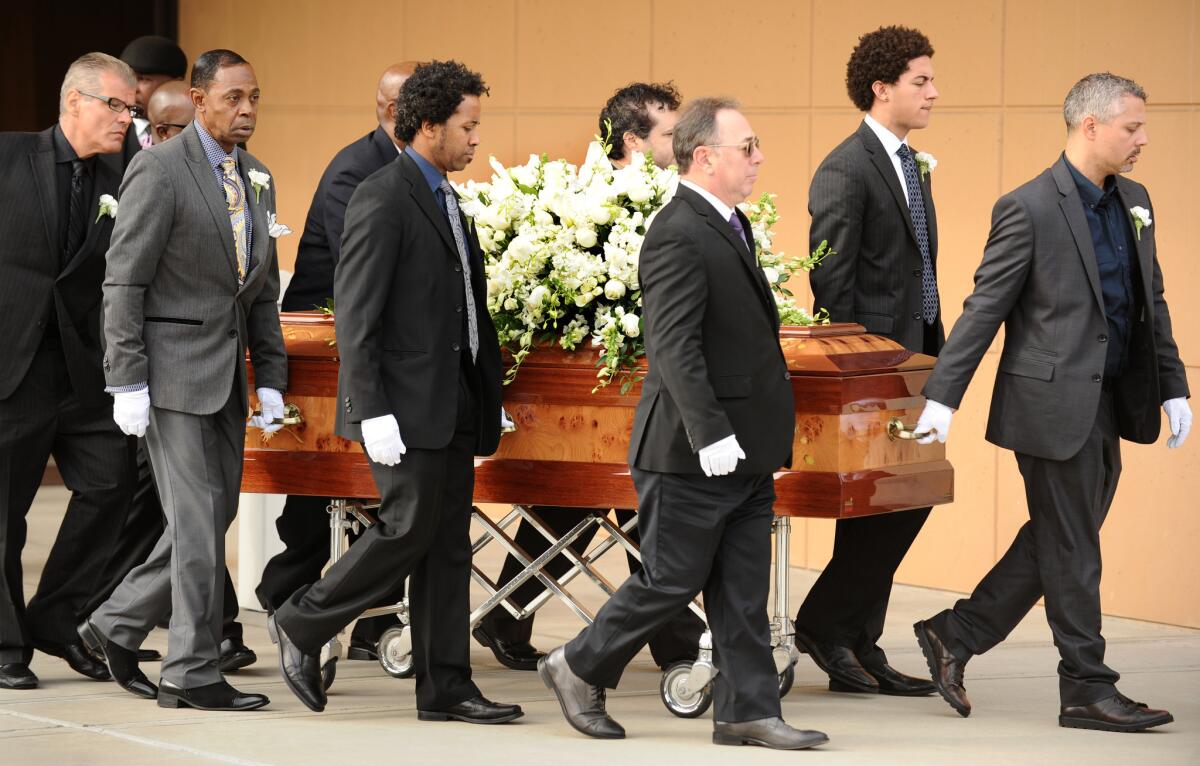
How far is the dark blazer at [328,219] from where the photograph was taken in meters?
6.64

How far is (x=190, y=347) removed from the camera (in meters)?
5.55

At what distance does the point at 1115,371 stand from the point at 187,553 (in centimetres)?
267

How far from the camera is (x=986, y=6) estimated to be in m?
8.16

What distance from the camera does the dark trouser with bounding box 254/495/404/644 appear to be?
6.66 metres

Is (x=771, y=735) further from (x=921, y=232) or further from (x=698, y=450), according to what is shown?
(x=921, y=232)

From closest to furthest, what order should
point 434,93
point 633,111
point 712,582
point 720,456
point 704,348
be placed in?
1. point 720,456
2. point 704,348
3. point 712,582
4. point 434,93
5. point 633,111

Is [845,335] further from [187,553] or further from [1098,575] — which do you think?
[187,553]

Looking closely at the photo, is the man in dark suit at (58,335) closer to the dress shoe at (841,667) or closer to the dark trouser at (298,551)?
the dark trouser at (298,551)

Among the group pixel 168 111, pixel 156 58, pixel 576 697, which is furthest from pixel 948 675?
pixel 156 58

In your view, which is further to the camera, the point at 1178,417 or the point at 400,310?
the point at 1178,417

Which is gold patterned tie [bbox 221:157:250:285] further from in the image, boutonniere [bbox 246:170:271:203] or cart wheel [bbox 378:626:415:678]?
cart wheel [bbox 378:626:415:678]

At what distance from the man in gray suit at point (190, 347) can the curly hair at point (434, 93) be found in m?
0.55

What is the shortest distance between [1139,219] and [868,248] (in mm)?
871

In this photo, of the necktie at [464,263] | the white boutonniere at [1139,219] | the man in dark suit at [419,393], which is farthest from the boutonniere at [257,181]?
the white boutonniere at [1139,219]
